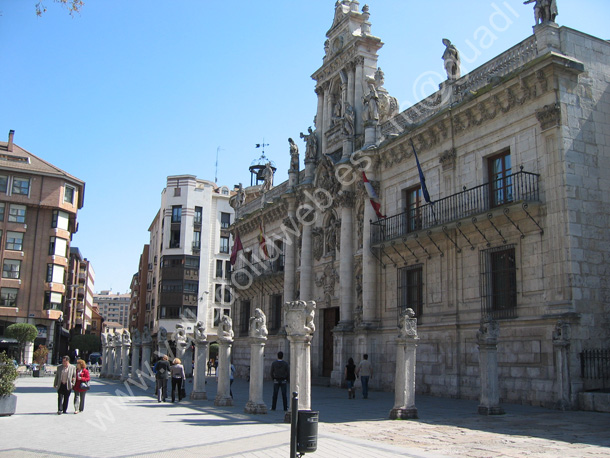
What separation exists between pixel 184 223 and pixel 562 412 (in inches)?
2110

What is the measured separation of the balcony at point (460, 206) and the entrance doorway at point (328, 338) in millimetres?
5394

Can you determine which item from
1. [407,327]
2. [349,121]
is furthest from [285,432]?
[349,121]

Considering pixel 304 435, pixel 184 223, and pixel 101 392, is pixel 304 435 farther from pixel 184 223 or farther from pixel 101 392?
pixel 184 223

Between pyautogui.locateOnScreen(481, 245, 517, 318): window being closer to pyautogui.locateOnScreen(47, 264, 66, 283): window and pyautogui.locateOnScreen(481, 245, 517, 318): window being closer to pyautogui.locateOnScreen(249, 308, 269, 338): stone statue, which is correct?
pyautogui.locateOnScreen(249, 308, 269, 338): stone statue

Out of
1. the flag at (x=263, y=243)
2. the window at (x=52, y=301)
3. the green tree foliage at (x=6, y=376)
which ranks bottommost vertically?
the green tree foliage at (x=6, y=376)

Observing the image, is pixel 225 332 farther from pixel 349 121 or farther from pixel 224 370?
pixel 349 121

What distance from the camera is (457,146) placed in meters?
20.3

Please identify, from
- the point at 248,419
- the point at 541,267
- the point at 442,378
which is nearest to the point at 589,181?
the point at 541,267

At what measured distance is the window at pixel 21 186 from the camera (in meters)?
51.9

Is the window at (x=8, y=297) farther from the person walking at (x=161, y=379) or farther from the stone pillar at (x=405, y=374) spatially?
the stone pillar at (x=405, y=374)

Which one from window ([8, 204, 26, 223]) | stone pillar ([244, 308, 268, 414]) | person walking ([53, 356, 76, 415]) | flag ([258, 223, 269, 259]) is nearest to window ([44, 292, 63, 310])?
window ([8, 204, 26, 223])

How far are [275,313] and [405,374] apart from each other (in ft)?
72.4

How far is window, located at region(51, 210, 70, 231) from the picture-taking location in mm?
53000

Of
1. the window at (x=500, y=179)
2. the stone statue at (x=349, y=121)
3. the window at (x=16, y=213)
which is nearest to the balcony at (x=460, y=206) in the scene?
the window at (x=500, y=179)
